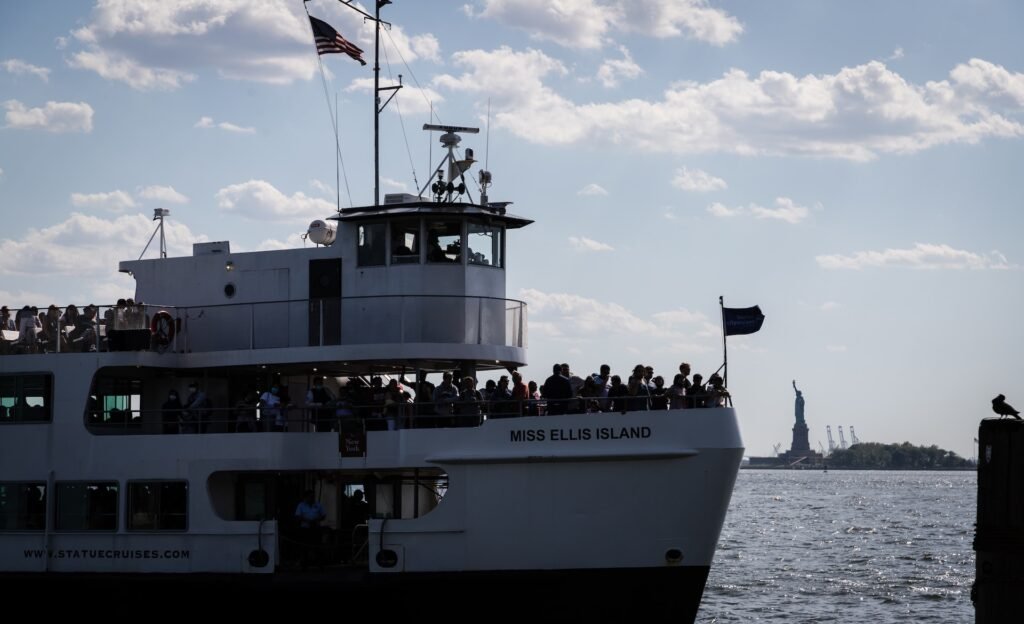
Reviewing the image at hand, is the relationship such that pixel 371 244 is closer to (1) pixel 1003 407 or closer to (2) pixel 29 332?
(2) pixel 29 332

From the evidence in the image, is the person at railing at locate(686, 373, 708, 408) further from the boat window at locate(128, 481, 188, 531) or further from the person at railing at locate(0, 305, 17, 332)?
the person at railing at locate(0, 305, 17, 332)

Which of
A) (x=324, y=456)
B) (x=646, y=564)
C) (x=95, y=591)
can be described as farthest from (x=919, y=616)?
(x=95, y=591)

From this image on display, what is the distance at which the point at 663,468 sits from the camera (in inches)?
816

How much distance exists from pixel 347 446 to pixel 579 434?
11.8ft

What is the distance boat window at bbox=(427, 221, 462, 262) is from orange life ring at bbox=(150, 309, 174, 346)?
437cm

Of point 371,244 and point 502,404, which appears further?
point 371,244

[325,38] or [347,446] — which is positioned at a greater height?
[325,38]

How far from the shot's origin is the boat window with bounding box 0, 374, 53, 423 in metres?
23.8

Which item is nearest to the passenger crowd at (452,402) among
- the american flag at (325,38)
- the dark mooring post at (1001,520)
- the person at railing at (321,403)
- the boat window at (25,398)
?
the person at railing at (321,403)

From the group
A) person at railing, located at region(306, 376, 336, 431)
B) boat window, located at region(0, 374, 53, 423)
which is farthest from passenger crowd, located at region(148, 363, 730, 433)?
boat window, located at region(0, 374, 53, 423)

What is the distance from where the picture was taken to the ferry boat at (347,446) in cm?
2084

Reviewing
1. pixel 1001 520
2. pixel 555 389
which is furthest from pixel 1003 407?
pixel 555 389

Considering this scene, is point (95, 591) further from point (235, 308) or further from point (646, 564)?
point (646, 564)

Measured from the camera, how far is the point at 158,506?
2286 cm
